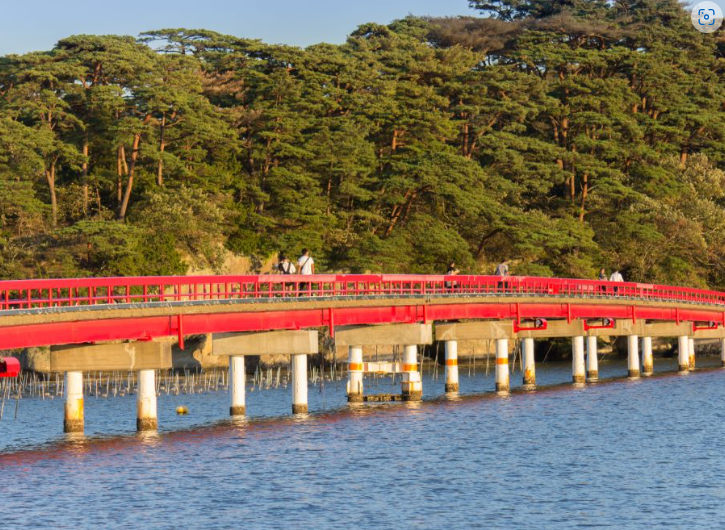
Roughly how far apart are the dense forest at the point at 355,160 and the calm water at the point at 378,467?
1111 inches

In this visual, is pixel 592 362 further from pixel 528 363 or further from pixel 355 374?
pixel 355 374

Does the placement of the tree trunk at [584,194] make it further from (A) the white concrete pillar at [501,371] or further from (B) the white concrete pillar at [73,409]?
(B) the white concrete pillar at [73,409]

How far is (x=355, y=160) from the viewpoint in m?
95.1

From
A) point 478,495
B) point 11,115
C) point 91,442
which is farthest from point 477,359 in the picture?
point 478,495

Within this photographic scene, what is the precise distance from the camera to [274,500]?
34.6 metres

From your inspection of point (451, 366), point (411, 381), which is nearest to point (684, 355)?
point (451, 366)

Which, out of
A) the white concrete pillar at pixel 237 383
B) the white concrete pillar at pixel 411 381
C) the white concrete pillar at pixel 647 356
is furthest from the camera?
the white concrete pillar at pixel 647 356

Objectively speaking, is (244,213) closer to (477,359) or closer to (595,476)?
(477,359)

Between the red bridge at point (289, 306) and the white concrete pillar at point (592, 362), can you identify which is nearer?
the red bridge at point (289, 306)

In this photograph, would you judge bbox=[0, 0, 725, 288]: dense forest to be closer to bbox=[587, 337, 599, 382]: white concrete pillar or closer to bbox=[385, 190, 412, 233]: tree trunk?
bbox=[385, 190, 412, 233]: tree trunk

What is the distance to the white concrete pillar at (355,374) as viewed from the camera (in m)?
56.0

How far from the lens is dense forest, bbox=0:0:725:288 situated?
84688 mm

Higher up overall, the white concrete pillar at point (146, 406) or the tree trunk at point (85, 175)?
the tree trunk at point (85, 175)

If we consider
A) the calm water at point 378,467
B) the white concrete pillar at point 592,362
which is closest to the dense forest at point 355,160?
the white concrete pillar at point 592,362
